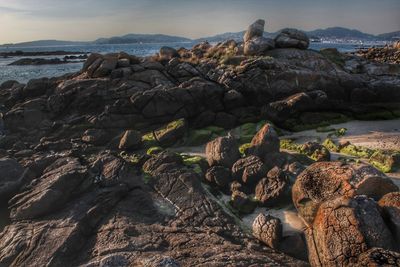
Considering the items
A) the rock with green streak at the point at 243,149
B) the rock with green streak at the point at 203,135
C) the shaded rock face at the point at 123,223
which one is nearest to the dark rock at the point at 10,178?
the shaded rock face at the point at 123,223

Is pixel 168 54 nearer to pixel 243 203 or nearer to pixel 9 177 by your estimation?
pixel 9 177

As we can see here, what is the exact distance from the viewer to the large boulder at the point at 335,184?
42.7 feet

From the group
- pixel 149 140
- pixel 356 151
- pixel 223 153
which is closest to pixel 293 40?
pixel 356 151

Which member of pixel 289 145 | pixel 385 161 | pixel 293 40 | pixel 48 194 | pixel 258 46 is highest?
pixel 293 40

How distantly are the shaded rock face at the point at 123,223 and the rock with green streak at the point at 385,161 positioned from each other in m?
8.24

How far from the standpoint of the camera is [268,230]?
42.7 ft

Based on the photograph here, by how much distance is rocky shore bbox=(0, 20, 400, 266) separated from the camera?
12125mm

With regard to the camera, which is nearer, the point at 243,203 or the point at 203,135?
the point at 243,203

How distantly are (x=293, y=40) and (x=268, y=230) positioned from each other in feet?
82.1

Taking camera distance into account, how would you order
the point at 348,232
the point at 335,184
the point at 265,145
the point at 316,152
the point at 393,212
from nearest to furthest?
the point at 348,232
the point at 393,212
the point at 335,184
the point at 265,145
the point at 316,152

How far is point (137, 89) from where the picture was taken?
2977 cm

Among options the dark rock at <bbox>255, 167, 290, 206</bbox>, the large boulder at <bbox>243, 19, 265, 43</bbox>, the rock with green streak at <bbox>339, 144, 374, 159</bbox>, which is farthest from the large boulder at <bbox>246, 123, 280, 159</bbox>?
the large boulder at <bbox>243, 19, 265, 43</bbox>

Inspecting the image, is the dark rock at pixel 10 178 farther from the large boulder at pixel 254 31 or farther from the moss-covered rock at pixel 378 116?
the large boulder at pixel 254 31

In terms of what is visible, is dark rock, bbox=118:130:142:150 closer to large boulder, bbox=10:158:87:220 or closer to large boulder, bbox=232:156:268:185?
large boulder, bbox=10:158:87:220
